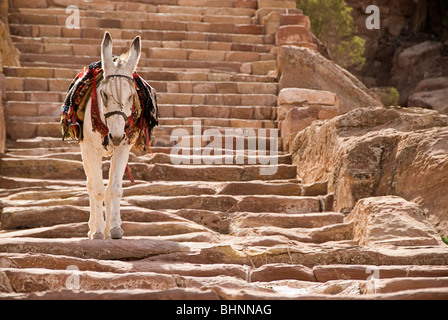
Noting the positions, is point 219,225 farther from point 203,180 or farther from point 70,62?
point 70,62

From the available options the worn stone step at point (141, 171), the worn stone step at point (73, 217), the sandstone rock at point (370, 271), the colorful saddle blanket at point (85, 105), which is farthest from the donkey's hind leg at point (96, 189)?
the worn stone step at point (141, 171)

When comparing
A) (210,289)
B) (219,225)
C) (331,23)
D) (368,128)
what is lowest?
(219,225)

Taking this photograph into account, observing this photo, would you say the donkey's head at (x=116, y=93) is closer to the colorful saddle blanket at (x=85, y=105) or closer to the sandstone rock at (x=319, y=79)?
the colorful saddle blanket at (x=85, y=105)

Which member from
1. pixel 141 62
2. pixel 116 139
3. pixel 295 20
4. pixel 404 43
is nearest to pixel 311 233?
pixel 116 139

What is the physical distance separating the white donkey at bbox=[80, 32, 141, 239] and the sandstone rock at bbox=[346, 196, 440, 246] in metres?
2.26

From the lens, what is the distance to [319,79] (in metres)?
11.8

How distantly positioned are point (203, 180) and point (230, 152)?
46.5 inches

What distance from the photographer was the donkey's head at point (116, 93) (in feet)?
19.1

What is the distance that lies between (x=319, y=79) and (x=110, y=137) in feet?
21.5

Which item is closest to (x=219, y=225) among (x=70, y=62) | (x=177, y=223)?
(x=177, y=223)

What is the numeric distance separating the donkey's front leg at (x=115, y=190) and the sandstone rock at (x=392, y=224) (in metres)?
2.25

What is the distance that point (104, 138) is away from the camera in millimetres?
6008

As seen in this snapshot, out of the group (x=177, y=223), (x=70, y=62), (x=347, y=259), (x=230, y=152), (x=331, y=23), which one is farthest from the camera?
(x=331, y=23)
